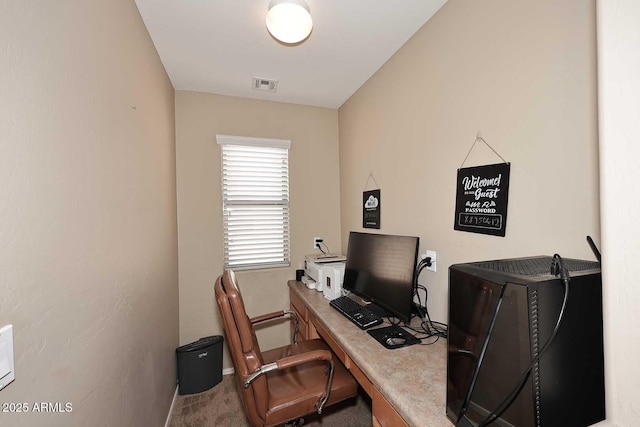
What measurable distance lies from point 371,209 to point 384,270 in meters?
0.76

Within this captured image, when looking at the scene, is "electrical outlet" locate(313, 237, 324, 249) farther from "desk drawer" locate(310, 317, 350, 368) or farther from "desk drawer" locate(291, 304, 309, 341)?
"desk drawer" locate(310, 317, 350, 368)

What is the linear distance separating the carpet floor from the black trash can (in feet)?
0.22

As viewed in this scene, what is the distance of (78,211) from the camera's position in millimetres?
921

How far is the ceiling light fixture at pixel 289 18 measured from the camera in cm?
142

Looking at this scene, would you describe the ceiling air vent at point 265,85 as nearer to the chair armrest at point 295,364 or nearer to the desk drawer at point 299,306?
the desk drawer at point 299,306

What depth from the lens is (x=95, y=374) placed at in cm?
100

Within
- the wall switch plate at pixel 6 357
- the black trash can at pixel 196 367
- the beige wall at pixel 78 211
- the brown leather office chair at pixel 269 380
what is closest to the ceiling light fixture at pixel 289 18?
the beige wall at pixel 78 211

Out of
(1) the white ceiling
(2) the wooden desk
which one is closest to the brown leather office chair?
(2) the wooden desk

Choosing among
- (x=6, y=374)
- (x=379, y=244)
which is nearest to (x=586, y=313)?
(x=379, y=244)

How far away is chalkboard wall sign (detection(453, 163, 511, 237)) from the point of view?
123cm

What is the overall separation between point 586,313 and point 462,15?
59.9 inches

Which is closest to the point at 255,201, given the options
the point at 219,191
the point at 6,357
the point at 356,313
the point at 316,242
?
the point at 219,191

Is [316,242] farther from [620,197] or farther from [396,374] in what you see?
[620,197]

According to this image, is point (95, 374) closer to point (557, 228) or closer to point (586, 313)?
point (586, 313)
